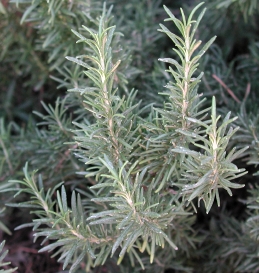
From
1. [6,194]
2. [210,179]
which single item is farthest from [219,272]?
[6,194]

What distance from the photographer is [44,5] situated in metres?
0.79

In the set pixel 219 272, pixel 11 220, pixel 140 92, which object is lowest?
pixel 11 220

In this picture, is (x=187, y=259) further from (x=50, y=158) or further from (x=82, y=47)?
(x=82, y=47)

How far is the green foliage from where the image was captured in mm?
567

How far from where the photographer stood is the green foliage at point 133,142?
0.57 metres

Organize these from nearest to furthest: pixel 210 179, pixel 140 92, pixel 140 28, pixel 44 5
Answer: pixel 210 179
pixel 44 5
pixel 140 92
pixel 140 28

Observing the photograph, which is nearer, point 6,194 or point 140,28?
point 6,194

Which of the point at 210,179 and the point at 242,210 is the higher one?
the point at 210,179

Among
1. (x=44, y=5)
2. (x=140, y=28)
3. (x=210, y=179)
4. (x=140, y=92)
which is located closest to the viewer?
(x=210, y=179)

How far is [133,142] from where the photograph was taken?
62 cm

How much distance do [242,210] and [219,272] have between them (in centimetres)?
17

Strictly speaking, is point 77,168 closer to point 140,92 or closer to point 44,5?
point 140,92

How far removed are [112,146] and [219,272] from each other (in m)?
0.39

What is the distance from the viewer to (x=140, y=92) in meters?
0.89
